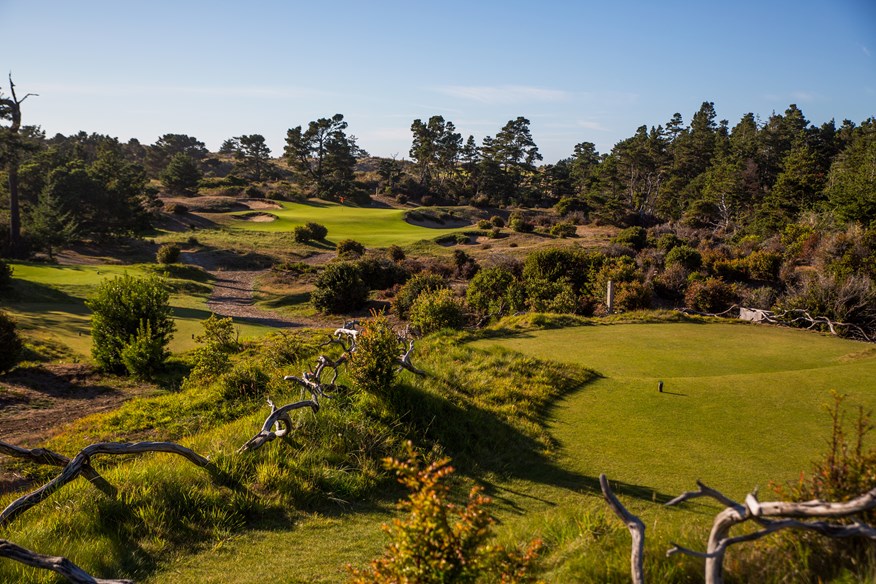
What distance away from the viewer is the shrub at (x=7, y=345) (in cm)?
1262

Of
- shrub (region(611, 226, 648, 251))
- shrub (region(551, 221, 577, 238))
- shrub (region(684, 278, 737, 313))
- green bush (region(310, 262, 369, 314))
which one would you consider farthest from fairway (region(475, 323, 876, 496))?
shrub (region(551, 221, 577, 238))

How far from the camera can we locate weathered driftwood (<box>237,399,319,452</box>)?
20.2 ft

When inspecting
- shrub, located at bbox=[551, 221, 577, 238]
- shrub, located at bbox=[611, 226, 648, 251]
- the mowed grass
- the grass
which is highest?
shrub, located at bbox=[551, 221, 577, 238]

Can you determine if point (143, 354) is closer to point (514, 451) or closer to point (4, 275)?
point (514, 451)

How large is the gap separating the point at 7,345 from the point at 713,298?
72.6 feet

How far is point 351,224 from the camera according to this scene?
178ft

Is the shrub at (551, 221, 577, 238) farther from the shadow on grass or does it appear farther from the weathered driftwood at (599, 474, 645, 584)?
the weathered driftwood at (599, 474, 645, 584)

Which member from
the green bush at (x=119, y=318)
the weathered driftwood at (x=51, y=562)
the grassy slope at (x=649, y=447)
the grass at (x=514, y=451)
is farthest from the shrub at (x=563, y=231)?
the weathered driftwood at (x=51, y=562)

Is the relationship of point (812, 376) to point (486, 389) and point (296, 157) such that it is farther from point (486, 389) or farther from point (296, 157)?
point (296, 157)

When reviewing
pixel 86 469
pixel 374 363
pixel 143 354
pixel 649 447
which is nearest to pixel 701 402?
pixel 649 447

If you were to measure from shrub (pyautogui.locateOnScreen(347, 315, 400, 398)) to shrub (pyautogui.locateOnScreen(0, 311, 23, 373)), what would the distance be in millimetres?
10167

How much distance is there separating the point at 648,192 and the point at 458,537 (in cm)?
6997

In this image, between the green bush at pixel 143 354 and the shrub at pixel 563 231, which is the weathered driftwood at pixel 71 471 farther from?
the shrub at pixel 563 231

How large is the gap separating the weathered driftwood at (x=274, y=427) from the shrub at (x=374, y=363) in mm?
942
